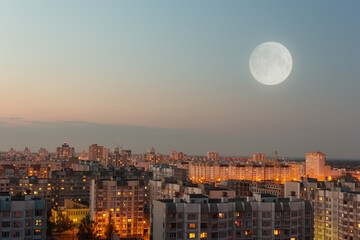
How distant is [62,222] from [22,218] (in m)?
23.8

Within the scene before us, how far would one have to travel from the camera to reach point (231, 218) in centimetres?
3484

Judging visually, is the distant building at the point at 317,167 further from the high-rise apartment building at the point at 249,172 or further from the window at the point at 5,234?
the window at the point at 5,234

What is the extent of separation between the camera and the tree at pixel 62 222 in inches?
2254

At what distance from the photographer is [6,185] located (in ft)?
248

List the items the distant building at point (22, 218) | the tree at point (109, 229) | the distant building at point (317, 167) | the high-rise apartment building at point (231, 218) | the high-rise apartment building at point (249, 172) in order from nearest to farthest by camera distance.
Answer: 1. the high-rise apartment building at point (231, 218)
2. the distant building at point (22, 218)
3. the tree at point (109, 229)
4. the high-rise apartment building at point (249, 172)
5. the distant building at point (317, 167)

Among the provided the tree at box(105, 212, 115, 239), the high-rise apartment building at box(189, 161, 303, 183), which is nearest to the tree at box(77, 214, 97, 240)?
the tree at box(105, 212, 115, 239)

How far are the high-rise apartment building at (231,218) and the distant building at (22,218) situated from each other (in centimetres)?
967

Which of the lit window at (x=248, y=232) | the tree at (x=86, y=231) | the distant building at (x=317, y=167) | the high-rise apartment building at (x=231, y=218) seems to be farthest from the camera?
the distant building at (x=317, y=167)

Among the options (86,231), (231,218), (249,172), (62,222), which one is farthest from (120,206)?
(249,172)

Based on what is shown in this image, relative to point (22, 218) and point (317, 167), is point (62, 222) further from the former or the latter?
point (317, 167)

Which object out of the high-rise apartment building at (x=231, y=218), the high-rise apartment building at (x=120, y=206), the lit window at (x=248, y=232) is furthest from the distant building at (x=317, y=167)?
the lit window at (x=248, y=232)

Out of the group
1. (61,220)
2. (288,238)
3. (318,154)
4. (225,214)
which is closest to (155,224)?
(225,214)

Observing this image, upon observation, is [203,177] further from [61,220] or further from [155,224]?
[155,224]

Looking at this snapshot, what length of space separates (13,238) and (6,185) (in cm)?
4498
